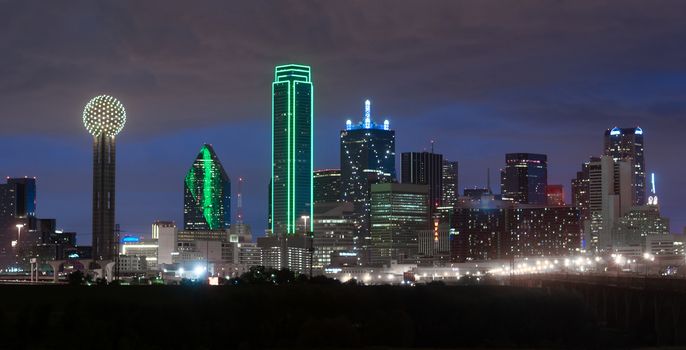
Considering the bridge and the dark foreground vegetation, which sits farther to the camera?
the bridge

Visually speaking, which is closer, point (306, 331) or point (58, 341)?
point (58, 341)

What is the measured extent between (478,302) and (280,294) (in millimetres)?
20924

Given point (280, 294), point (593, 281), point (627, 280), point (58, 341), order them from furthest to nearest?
point (593, 281) → point (627, 280) → point (280, 294) → point (58, 341)

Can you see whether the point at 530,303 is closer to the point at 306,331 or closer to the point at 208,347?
the point at 306,331

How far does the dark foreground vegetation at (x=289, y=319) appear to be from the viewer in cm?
9850

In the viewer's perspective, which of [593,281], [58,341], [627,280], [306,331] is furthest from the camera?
[593,281]

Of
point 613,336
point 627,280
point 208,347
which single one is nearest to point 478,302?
point 613,336

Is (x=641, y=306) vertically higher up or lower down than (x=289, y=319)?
higher up

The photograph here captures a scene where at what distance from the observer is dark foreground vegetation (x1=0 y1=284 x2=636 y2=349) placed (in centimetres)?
9850

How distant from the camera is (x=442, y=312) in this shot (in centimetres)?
11838

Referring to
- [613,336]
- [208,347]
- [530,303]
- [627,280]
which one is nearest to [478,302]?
[530,303]

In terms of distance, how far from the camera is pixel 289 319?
352ft

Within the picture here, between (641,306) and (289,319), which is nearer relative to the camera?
(289,319)

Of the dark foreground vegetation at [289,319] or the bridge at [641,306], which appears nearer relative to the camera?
the dark foreground vegetation at [289,319]
